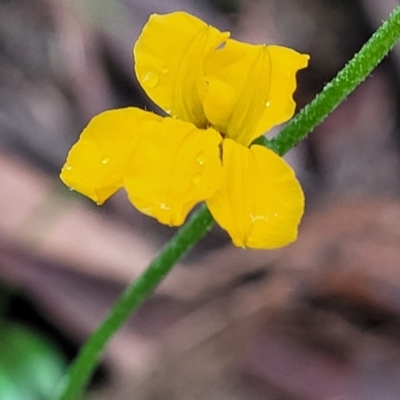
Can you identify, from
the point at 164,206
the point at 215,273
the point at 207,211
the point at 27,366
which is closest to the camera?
the point at 164,206

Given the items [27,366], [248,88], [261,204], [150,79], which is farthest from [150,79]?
[27,366]

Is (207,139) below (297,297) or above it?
above

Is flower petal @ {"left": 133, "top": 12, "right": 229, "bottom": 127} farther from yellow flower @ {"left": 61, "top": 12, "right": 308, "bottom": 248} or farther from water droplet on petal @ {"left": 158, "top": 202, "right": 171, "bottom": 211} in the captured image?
water droplet on petal @ {"left": 158, "top": 202, "right": 171, "bottom": 211}

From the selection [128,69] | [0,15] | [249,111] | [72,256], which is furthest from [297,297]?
[0,15]

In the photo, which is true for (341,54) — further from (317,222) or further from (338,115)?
(317,222)

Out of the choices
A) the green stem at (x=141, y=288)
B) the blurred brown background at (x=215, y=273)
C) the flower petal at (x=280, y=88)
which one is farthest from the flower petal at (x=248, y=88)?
the blurred brown background at (x=215, y=273)

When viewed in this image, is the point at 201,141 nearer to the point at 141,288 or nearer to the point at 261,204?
the point at 261,204

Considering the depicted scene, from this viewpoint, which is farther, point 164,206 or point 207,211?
point 207,211
